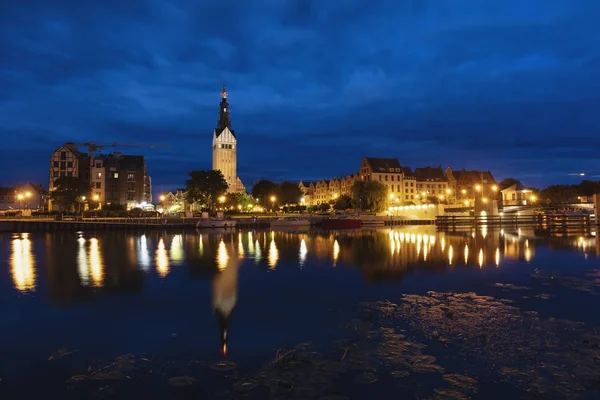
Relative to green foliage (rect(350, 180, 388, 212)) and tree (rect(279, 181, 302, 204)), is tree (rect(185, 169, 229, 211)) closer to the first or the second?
green foliage (rect(350, 180, 388, 212))

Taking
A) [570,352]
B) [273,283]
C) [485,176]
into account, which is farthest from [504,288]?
[485,176]

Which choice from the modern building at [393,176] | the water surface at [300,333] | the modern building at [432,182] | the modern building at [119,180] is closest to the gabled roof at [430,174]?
the modern building at [432,182]

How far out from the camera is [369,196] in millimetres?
93875

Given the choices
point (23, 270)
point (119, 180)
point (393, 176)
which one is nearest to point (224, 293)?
point (23, 270)

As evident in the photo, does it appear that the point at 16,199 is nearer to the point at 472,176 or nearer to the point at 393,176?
the point at 393,176

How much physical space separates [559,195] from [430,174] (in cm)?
4108

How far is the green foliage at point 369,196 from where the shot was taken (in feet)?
309

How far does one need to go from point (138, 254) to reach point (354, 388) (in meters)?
26.8

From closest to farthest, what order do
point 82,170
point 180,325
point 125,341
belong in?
1. point 125,341
2. point 180,325
3. point 82,170

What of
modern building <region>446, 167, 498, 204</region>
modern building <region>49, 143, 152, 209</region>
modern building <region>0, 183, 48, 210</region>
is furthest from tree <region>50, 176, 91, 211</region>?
modern building <region>446, 167, 498, 204</region>

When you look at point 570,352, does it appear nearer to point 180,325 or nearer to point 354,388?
point 354,388

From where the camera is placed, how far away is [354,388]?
7.56m

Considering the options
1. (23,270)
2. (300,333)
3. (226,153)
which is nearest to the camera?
(300,333)

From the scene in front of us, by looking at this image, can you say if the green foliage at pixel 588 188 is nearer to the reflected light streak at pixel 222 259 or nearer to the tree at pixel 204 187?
the tree at pixel 204 187
